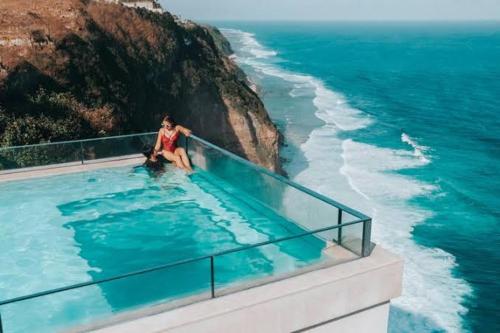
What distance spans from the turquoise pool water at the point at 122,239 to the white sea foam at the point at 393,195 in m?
12.5

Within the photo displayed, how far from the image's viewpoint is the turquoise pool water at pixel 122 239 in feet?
21.3

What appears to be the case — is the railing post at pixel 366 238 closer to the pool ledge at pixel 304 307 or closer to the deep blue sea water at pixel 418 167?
the pool ledge at pixel 304 307

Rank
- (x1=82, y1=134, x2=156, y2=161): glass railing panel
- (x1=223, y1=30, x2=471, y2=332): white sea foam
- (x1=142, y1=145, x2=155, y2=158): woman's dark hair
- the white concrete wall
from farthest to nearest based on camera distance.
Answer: (x1=223, y1=30, x2=471, y2=332): white sea foam → (x1=82, y1=134, x2=156, y2=161): glass railing panel → (x1=142, y1=145, x2=155, y2=158): woman's dark hair → the white concrete wall

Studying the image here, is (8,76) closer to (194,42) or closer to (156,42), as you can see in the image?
(156,42)

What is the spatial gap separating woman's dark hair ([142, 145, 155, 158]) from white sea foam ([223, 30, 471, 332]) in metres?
11.9

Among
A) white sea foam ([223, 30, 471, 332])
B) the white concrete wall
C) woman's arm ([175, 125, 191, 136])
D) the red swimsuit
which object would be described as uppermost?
woman's arm ([175, 125, 191, 136])

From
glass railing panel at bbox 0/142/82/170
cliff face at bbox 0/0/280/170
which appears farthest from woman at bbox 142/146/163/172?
cliff face at bbox 0/0/280/170

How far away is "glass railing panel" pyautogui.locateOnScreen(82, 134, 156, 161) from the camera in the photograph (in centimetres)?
1445

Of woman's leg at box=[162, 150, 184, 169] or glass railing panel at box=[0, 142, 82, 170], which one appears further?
woman's leg at box=[162, 150, 184, 169]

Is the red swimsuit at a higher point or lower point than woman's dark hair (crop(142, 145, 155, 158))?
higher

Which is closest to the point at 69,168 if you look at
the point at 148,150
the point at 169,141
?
the point at 148,150

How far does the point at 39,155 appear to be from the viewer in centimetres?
1394

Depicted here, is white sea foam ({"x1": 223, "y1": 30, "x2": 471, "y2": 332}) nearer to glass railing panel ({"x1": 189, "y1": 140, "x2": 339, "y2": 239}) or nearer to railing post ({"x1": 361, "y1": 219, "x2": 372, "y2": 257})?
glass railing panel ({"x1": 189, "y1": 140, "x2": 339, "y2": 239})

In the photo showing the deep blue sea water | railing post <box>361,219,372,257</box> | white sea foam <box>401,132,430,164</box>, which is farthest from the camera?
white sea foam <box>401,132,430,164</box>
